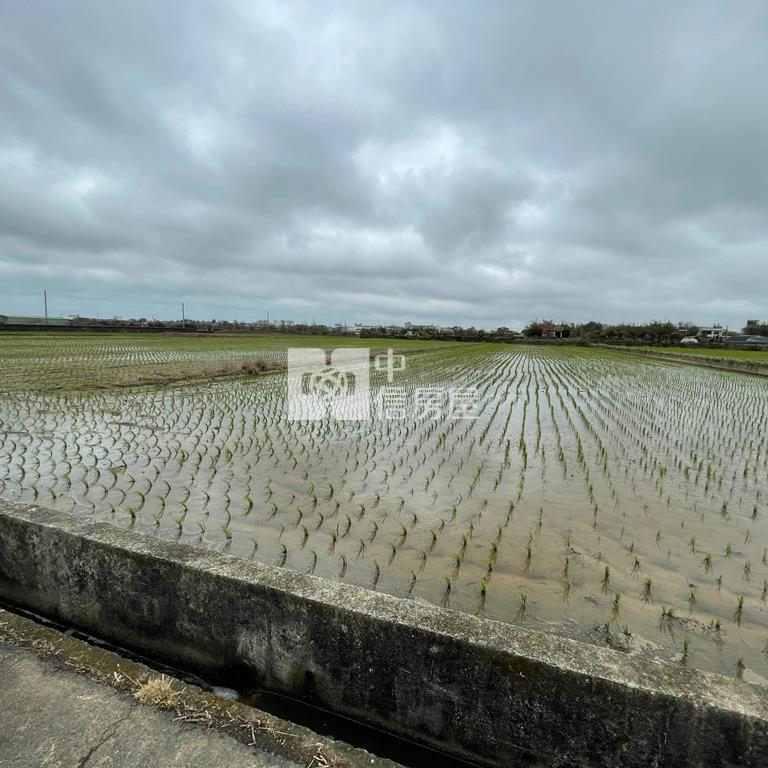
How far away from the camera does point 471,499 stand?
445 centimetres

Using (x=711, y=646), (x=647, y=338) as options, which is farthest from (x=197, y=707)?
(x=647, y=338)

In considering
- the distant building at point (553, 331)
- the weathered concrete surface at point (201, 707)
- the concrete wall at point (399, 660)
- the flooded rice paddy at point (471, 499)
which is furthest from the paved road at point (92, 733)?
the distant building at point (553, 331)

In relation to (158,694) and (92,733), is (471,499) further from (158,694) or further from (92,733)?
(92,733)

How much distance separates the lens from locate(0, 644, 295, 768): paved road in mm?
1411

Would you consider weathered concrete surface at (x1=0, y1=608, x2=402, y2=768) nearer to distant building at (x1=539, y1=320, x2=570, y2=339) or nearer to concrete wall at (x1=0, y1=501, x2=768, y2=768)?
concrete wall at (x1=0, y1=501, x2=768, y2=768)

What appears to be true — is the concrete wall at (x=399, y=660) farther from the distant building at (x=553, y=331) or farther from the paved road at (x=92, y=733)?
the distant building at (x=553, y=331)

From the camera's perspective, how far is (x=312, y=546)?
132 inches

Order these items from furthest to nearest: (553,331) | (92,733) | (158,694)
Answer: (553,331), (158,694), (92,733)

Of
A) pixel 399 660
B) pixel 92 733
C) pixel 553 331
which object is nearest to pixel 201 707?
pixel 92 733

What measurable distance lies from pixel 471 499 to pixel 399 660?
292cm

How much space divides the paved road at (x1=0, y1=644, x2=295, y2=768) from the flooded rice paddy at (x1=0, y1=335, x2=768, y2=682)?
1.46m

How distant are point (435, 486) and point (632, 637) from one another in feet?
8.25

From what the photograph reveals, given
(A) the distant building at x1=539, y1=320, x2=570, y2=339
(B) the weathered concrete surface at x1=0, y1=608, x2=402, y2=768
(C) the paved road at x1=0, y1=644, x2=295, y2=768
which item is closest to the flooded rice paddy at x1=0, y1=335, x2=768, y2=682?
(B) the weathered concrete surface at x1=0, y1=608, x2=402, y2=768

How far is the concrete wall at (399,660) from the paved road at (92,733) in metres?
0.38
